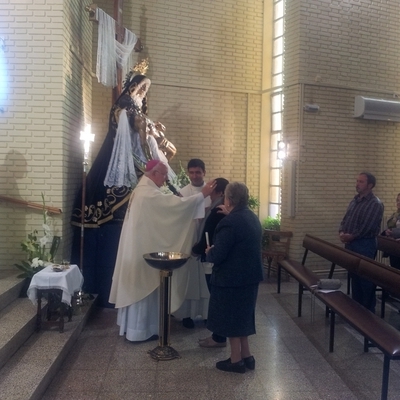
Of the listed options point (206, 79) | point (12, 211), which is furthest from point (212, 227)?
point (206, 79)

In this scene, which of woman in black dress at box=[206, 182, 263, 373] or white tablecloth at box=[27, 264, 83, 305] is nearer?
woman in black dress at box=[206, 182, 263, 373]

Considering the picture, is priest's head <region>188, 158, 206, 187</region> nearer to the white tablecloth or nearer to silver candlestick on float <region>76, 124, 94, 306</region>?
silver candlestick on float <region>76, 124, 94, 306</region>

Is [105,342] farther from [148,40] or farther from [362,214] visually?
[148,40]

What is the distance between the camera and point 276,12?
10.2m

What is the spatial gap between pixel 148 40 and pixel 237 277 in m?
6.42

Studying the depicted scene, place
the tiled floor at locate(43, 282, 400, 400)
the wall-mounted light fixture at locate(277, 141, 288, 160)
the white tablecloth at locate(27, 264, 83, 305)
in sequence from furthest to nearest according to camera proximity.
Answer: the wall-mounted light fixture at locate(277, 141, 288, 160), the white tablecloth at locate(27, 264, 83, 305), the tiled floor at locate(43, 282, 400, 400)

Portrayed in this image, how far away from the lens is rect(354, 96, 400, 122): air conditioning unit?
9070mm

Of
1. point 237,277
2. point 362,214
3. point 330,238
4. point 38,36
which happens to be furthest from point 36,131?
point 330,238

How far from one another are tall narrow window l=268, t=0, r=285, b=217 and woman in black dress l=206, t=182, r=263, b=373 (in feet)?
18.7

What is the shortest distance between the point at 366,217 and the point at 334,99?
349 centimetres

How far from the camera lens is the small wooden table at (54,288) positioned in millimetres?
4984

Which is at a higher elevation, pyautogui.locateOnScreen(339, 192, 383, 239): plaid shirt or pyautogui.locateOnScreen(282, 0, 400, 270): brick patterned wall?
pyautogui.locateOnScreen(282, 0, 400, 270): brick patterned wall

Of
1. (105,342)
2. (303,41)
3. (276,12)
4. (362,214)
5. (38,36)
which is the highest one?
(276,12)

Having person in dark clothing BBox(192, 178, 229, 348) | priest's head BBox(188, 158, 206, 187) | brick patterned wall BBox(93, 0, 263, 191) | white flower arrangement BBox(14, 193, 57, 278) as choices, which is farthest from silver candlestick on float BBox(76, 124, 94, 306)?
brick patterned wall BBox(93, 0, 263, 191)
